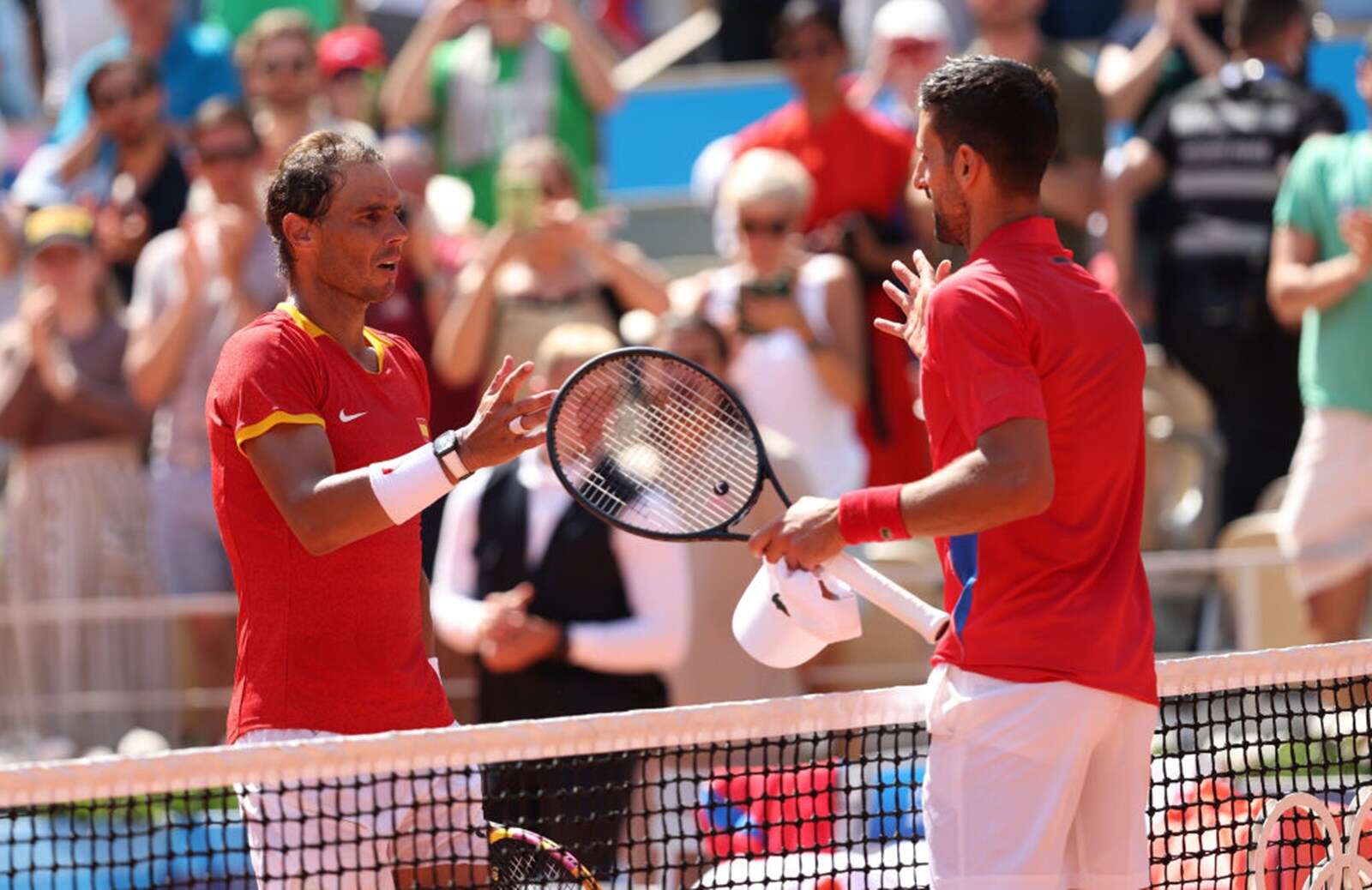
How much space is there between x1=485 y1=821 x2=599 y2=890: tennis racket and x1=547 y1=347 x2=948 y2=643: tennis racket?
65cm

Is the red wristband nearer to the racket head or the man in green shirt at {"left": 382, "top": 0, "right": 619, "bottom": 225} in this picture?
the racket head

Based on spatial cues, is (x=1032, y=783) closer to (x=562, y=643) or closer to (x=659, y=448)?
(x=659, y=448)

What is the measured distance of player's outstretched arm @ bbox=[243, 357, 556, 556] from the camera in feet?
12.7

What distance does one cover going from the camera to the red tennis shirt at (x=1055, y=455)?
3736mm

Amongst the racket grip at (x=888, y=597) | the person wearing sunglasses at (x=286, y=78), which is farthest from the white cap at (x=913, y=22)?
the racket grip at (x=888, y=597)

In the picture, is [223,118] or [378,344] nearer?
[378,344]

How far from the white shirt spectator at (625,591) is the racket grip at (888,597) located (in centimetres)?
263

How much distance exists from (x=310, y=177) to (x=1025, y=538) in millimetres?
1477

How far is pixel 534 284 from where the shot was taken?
8.28 metres

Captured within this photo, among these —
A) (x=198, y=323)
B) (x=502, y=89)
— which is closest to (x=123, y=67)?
(x=198, y=323)

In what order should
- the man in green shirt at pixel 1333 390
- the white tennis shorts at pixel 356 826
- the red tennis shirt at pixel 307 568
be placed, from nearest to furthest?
the red tennis shirt at pixel 307 568
the white tennis shorts at pixel 356 826
the man in green shirt at pixel 1333 390

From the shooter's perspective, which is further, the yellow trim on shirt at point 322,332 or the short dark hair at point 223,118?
the short dark hair at point 223,118

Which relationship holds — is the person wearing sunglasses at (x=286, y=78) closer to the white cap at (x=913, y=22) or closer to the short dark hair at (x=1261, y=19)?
the white cap at (x=913, y=22)

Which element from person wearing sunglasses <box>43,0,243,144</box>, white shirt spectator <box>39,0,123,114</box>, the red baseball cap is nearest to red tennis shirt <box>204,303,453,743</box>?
the red baseball cap
